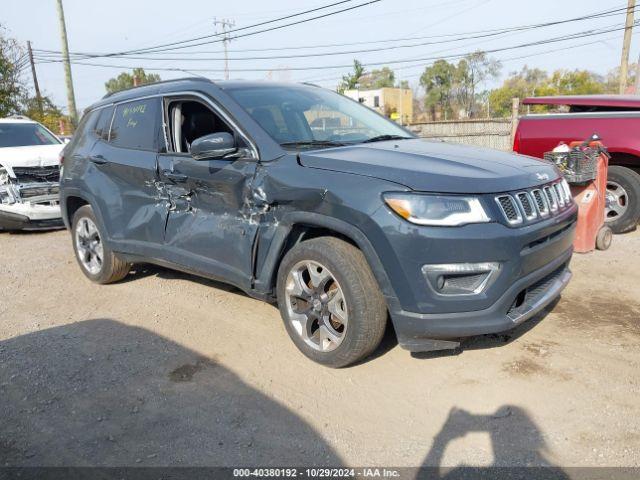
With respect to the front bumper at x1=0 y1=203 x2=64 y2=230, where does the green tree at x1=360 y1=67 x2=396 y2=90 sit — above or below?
above

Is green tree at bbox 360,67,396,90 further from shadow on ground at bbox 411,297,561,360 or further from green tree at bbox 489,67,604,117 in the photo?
shadow on ground at bbox 411,297,561,360

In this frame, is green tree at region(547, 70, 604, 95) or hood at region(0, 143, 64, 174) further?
green tree at region(547, 70, 604, 95)

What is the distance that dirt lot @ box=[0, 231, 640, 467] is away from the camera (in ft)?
8.71

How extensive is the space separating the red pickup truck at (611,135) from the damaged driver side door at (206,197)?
4.38 metres

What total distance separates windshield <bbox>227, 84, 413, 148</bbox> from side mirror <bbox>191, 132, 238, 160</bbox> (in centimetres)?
28

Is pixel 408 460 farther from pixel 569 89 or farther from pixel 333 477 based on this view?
pixel 569 89

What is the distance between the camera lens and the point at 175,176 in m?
4.14

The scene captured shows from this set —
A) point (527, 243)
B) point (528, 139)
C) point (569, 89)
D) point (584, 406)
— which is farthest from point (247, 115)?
point (569, 89)

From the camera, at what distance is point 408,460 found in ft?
8.42

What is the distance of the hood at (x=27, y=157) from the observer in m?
8.04

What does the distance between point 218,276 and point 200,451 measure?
4.96ft

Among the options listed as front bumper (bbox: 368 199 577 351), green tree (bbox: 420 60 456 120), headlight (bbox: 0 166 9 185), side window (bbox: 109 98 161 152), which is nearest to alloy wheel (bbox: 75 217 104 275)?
side window (bbox: 109 98 161 152)

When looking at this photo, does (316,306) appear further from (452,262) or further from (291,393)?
(452,262)

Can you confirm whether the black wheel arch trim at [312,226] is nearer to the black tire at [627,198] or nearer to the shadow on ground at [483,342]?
the shadow on ground at [483,342]
